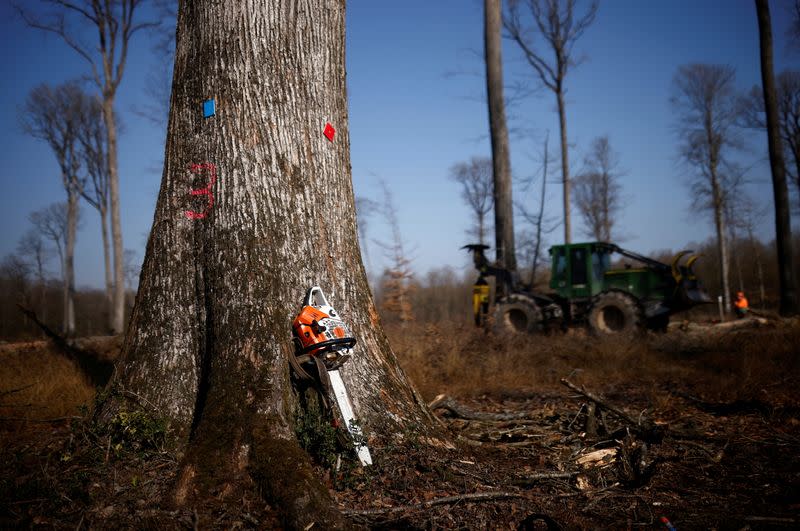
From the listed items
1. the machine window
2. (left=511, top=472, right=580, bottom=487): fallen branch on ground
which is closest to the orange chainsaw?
(left=511, top=472, right=580, bottom=487): fallen branch on ground

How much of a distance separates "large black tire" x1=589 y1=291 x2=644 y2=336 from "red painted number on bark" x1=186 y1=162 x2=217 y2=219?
9.14 meters

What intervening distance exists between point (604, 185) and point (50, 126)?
3386 centimetres

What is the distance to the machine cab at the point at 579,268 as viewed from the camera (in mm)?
11883

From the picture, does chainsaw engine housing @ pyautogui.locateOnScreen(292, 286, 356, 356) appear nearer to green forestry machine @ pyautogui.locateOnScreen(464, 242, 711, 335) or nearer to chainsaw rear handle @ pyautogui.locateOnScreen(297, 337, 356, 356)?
chainsaw rear handle @ pyautogui.locateOnScreen(297, 337, 356, 356)

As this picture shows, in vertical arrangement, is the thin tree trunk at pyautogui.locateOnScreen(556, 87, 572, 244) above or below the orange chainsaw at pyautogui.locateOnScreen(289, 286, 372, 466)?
above

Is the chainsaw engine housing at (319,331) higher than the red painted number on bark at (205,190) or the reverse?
the reverse

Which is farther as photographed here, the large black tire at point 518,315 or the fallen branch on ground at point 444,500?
the large black tire at point 518,315

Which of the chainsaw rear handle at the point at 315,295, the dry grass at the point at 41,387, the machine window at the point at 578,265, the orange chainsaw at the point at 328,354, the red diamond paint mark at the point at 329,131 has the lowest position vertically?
the dry grass at the point at 41,387

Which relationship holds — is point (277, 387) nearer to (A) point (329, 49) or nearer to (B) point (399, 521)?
(B) point (399, 521)

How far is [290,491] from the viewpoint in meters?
2.65

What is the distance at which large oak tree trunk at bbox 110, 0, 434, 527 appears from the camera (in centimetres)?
327

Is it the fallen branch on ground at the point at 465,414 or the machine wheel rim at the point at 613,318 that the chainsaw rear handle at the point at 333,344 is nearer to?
the fallen branch on ground at the point at 465,414

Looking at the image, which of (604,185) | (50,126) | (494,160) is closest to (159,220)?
(494,160)

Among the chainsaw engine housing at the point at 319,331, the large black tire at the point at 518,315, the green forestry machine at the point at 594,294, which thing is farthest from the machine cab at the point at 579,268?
the chainsaw engine housing at the point at 319,331
